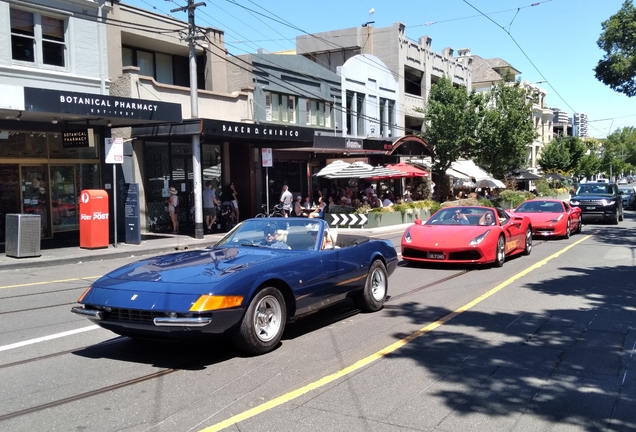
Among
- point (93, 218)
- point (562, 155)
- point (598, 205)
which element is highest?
point (562, 155)

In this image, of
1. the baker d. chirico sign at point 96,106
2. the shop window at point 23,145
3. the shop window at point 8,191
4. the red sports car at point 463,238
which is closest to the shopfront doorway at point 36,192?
the shop window at point 8,191

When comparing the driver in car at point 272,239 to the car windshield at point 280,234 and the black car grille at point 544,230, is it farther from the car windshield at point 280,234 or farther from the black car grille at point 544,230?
the black car grille at point 544,230

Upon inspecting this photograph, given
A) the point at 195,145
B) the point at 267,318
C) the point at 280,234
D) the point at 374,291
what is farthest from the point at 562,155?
the point at 267,318

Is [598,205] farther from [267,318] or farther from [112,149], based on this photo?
[267,318]

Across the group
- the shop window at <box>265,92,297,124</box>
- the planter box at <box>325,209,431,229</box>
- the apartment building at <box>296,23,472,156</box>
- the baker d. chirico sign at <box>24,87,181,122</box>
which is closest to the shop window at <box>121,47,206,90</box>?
the shop window at <box>265,92,297,124</box>

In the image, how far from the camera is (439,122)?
34906mm

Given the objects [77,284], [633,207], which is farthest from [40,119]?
[633,207]

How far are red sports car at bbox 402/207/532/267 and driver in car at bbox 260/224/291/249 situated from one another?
540 cm

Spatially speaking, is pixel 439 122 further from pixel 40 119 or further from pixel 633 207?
pixel 40 119

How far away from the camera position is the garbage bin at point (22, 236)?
1438 centimetres

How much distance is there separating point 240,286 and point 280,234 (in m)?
1.79

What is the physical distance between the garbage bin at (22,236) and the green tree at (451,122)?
25199 millimetres

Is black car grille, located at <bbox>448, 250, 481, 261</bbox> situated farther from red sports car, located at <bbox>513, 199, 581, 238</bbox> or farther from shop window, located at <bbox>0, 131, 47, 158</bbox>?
shop window, located at <bbox>0, 131, 47, 158</bbox>

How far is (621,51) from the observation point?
24.5 meters
